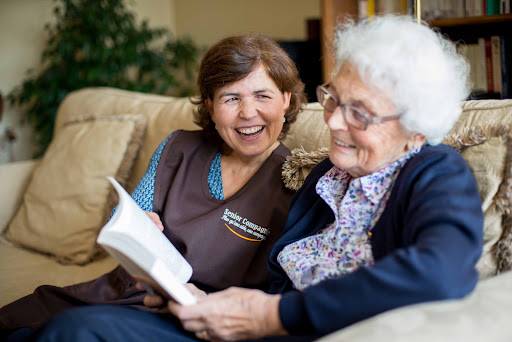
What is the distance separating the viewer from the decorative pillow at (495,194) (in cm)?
105

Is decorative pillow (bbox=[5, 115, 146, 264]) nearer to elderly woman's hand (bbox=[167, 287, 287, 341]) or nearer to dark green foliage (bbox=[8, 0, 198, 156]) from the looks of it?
elderly woman's hand (bbox=[167, 287, 287, 341])

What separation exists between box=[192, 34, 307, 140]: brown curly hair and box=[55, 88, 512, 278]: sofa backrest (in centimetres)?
21

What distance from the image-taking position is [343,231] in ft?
3.71

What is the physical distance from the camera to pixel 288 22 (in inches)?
168

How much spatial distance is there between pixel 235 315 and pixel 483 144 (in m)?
0.67

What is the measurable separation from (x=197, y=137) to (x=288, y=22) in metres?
2.90

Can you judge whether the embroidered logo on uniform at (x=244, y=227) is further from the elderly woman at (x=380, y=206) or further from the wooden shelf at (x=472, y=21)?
the wooden shelf at (x=472, y=21)

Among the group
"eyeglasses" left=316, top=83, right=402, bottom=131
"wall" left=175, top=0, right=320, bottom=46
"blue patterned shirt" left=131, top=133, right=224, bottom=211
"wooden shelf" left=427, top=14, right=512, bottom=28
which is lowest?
"blue patterned shirt" left=131, top=133, right=224, bottom=211

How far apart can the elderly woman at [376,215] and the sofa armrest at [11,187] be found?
1405 millimetres

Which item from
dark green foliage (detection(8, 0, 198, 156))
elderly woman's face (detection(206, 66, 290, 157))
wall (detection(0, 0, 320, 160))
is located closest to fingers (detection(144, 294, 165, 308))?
elderly woman's face (detection(206, 66, 290, 157))

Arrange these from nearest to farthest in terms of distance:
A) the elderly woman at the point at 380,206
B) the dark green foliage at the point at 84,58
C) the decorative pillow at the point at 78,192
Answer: the elderly woman at the point at 380,206, the decorative pillow at the point at 78,192, the dark green foliage at the point at 84,58

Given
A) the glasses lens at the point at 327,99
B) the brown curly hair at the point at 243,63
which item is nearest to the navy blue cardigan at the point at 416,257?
the glasses lens at the point at 327,99

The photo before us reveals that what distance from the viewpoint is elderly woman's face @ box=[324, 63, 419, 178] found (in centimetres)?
102

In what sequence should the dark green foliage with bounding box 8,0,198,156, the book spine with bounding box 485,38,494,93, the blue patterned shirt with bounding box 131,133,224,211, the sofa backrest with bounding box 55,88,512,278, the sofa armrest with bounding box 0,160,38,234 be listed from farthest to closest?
the dark green foliage with bounding box 8,0,198,156
the book spine with bounding box 485,38,494,93
the sofa armrest with bounding box 0,160,38,234
the blue patterned shirt with bounding box 131,133,224,211
the sofa backrest with bounding box 55,88,512,278
